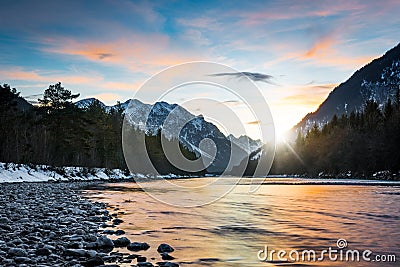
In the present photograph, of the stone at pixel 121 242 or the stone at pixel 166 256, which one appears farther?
the stone at pixel 121 242

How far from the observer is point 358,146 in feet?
347

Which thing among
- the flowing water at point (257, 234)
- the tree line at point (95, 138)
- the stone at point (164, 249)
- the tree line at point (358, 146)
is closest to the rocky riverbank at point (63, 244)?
the stone at point (164, 249)

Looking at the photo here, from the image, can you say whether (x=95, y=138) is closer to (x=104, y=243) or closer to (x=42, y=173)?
(x=42, y=173)

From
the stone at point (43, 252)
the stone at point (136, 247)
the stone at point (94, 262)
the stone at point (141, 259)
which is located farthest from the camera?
the stone at point (136, 247)

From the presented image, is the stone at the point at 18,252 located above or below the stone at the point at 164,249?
above

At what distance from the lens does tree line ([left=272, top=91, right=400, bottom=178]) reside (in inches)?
3652

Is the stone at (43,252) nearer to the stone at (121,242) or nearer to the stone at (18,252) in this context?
the stone at (18,252)

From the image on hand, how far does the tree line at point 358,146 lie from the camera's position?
92.8m

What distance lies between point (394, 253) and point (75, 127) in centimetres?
8036

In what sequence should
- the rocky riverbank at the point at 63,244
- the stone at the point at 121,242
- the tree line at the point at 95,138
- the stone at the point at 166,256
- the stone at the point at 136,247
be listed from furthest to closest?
the tree line at the point at 95,138 → the stone at the point at 121,242 → the stone at the point at 136,247 → the stone at the point at 166,256 → the rocky riverbank at the point at 63,244

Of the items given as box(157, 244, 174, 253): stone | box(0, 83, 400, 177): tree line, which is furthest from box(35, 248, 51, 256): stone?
box(0, 83, 400, 177): tree line

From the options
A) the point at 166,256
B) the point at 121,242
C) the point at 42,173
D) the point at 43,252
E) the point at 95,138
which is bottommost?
the point at 42,173

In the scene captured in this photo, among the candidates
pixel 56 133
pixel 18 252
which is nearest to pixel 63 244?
pixel 18 252

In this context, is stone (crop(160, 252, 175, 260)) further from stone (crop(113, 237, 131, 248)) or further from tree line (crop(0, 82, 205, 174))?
tree line (crop(0, 82, 205, 174))
